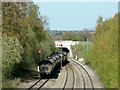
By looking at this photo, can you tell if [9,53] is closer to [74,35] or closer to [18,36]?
[18,36]

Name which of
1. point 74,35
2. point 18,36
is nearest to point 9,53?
point 18,36

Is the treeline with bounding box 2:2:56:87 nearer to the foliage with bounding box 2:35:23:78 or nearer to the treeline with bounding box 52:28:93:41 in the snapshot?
the foliage with bounding box 2:35:23:78

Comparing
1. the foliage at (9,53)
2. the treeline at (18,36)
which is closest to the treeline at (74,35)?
the treeline at (18,36)

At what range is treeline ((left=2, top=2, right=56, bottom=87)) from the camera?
80.9ft

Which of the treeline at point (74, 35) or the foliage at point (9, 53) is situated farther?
the treeline at point (74, 35)

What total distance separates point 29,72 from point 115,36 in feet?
48.4

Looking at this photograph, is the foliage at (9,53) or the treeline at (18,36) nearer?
the foliage at (9,53)

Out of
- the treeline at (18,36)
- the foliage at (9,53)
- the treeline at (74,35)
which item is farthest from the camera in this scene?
the treeline at (74,35)

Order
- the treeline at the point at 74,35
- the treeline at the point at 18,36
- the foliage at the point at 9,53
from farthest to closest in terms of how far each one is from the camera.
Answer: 1. the treeline at the point at 74,35
2. the treeline at the point at 18,36
3. the foliage at the point at 9,53

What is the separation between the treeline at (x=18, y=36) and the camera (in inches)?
971

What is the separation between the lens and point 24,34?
105 ft

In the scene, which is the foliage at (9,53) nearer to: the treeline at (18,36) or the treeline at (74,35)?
the treeline at (18,36)

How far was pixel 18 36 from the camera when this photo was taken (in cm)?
3016

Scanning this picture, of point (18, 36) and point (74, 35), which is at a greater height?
point (18, 36)
